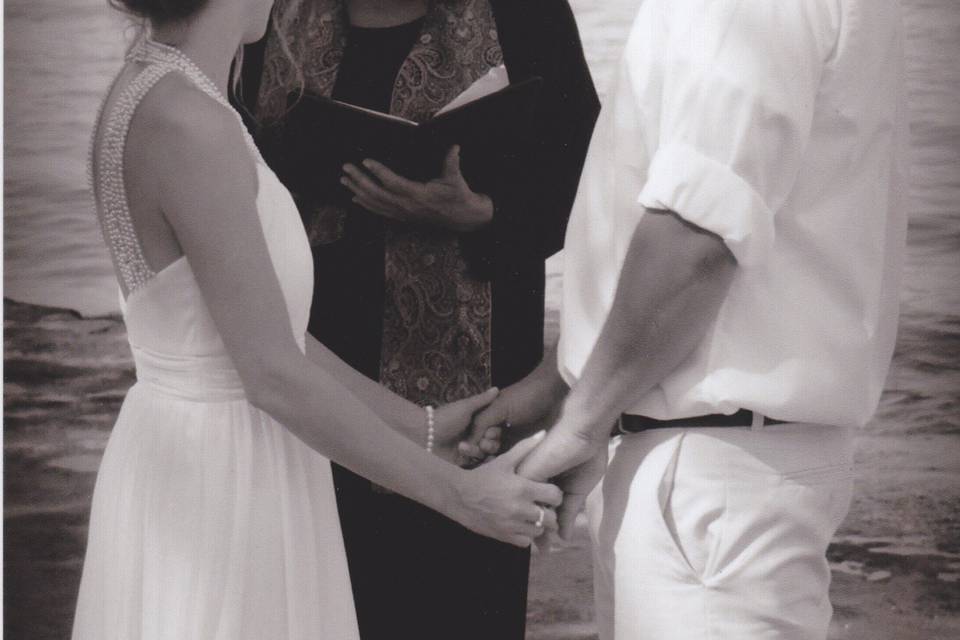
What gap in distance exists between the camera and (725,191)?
162 cm

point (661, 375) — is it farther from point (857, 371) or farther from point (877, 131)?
point (877, 131)

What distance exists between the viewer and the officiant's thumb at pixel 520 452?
208cm

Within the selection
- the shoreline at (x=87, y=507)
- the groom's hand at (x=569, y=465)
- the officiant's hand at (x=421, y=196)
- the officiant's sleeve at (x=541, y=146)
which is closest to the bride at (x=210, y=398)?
the groom's hand at (x=569, y=465)

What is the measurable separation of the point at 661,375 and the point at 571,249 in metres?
0.24

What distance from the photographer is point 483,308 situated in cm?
252

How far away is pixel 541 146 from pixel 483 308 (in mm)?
307

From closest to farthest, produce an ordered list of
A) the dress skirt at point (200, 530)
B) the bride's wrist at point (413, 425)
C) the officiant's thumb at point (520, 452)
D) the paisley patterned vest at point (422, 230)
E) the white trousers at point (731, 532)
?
the white trousers at point (731, 532) < the dress skirt at point (200, 530) < the officiant's thumb at point (520, 452) < the bride's wrist at point (413, 425) < the paisley patterned vest at point (422, 230)

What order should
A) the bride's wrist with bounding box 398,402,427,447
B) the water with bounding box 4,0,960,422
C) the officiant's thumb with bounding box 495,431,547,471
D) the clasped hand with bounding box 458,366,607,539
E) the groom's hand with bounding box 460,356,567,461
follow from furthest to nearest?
the water with bounding box 4,0,960,422 → the bride's wrist with bounding box 398,402,427,447 → the groom's hand with bounding box 460,356,567,461 → the officiant's thumb with bounding box 495,431,547,471 → the clasped hand with bounding box 458,366,607,539

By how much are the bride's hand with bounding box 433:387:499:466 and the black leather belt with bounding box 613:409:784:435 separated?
507 millimetres

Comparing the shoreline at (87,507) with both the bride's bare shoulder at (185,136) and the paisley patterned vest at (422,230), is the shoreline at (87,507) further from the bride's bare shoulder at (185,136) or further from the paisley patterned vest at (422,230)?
the bride's bare shoulder at (185,136)

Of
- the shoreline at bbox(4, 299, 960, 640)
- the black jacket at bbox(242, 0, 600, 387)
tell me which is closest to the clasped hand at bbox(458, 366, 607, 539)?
the black jacket at bbox(242, 0, 600, 387)

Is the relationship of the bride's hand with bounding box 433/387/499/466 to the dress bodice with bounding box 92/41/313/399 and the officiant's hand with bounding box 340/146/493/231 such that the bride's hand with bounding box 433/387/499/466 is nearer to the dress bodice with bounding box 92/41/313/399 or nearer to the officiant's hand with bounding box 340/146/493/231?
the officiant's hand with bounding box 340/146/493/231

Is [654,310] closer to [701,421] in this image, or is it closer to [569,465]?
[701,421]

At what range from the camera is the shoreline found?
3250mm
